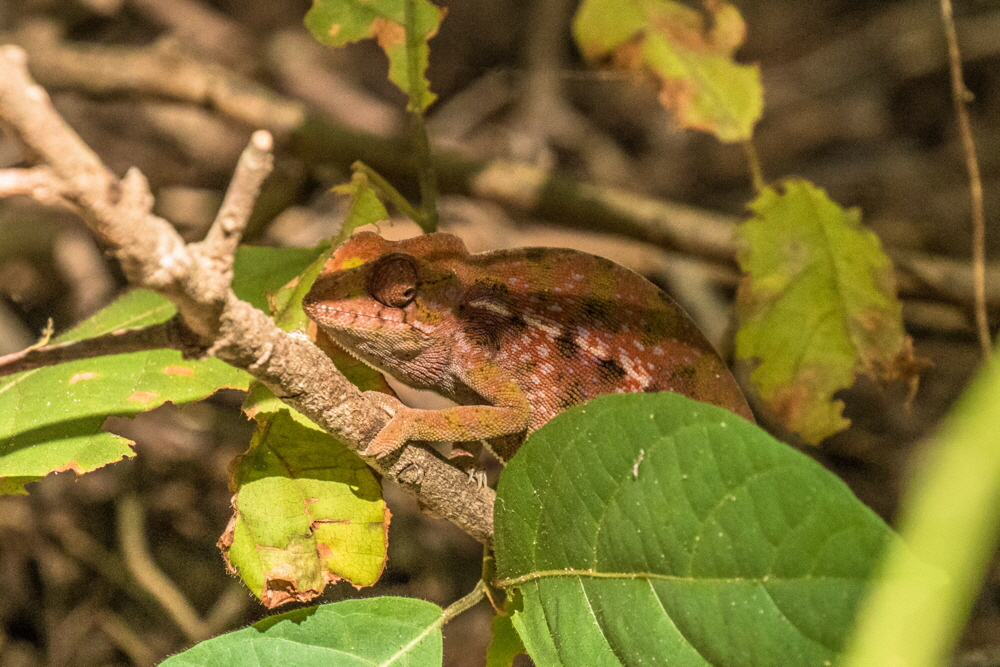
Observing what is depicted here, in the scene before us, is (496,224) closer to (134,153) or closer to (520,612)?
Result: (134,153)

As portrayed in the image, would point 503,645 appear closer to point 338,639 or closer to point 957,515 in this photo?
point 338,639

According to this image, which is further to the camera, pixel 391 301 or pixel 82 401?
pixel 391 301

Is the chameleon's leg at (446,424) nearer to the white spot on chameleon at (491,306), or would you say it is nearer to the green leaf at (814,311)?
the white spot on chameleon at (491,306)

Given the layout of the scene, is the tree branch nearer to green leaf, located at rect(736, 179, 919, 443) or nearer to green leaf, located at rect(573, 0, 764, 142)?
green leaf, located at rect(736, 179, 919, 443)

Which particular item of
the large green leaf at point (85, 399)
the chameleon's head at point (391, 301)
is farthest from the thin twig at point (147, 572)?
the chameleon's head at point (391, 301)

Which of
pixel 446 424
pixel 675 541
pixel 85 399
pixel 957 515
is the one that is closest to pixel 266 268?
pixel 85 399

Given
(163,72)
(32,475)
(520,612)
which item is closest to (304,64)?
(163,72)
